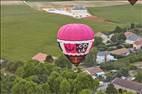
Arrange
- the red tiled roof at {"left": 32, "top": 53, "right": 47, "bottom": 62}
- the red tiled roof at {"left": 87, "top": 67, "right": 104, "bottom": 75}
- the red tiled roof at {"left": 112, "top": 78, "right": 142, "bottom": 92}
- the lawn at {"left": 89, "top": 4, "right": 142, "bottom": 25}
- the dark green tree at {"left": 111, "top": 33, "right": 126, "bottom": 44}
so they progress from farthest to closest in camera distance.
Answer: the lawn at {"left": 89, "top": 4, "right": 142, "bottom": 25}
the dark green tree at {"left": 111, "top": 33, "right": 126, "bottom": 44}
the red tiled roof at {"left": 32, "top": 53, "right": 47, "bottom": 62}
the red tiled roof at {"left": 87, "top": 67, "right": 104, "bottom": 75}
the red tiled roof at {"left": 112, "top": 78, "right": 142, "bottom": 92}

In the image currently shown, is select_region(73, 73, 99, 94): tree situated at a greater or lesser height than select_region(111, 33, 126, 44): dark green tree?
greater

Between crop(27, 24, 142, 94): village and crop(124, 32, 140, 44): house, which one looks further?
crop(124, 32, 140, 44): house

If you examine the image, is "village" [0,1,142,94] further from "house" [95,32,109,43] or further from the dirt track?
the dirt track

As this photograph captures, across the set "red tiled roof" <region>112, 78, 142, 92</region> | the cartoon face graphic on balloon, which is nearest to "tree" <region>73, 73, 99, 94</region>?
"red tiled roof" <region>112, 78, 142, 92</region>

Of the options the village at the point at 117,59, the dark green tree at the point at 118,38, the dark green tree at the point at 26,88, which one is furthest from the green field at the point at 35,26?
the dark green tree at the point at 26,88

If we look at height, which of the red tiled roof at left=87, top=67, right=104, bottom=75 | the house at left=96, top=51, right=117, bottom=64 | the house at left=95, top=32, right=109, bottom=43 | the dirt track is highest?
the red tiled roof at left=87, top=67, right=104, bottom=75

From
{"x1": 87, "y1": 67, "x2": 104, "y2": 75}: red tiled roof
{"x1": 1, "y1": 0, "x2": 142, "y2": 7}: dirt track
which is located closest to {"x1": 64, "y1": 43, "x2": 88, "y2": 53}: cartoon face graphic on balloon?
{"x1": 87, "y1": 67, "x2": 104, "y2": 75}: red tiled roof

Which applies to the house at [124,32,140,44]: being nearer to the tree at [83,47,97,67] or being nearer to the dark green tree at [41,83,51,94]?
the tree at [83,47,97,67]

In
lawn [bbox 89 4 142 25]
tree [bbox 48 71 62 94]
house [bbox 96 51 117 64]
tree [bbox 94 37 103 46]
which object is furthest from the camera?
lawn [bbox 89 4 142 25]
